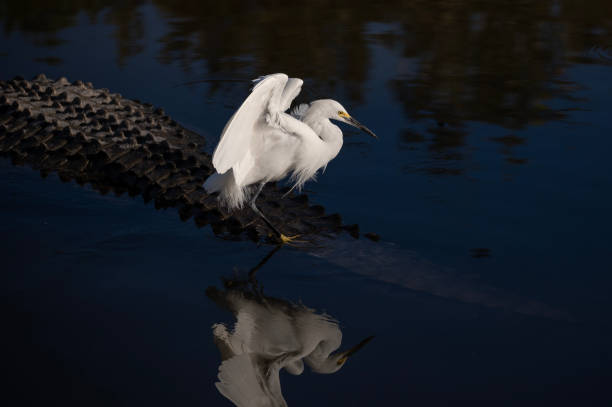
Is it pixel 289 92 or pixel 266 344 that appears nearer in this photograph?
pixel 266 344

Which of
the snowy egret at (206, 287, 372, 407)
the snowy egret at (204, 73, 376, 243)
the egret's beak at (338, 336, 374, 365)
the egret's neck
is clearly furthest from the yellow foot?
the egret's beak at (338, 336, 374, 365)

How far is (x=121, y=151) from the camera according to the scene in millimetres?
5324

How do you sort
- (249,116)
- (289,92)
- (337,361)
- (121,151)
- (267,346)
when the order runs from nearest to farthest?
(337,361) → (267,346) → (249,116) → (289,92) → (121,151)

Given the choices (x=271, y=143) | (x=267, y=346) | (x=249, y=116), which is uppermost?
(x=249, y=116)

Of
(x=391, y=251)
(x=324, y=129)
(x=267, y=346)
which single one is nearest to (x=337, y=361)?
(x=267, y=346)

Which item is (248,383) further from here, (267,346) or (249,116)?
(249,116)

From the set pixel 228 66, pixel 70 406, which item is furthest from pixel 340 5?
pixel 70 406

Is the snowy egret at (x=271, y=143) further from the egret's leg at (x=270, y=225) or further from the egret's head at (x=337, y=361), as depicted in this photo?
the egret's head at (x=337, y=361)

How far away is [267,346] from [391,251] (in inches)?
44.5

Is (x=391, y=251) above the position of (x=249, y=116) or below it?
below

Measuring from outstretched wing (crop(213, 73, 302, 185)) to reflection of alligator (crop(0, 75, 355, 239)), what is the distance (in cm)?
45

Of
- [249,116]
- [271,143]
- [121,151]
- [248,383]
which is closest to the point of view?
[248,383]

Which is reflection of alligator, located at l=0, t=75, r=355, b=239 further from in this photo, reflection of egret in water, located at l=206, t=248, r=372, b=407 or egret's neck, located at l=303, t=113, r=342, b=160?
reflection of egret in water, located at l=206, t=248, r=372, b=407

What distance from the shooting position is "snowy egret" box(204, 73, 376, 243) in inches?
162
